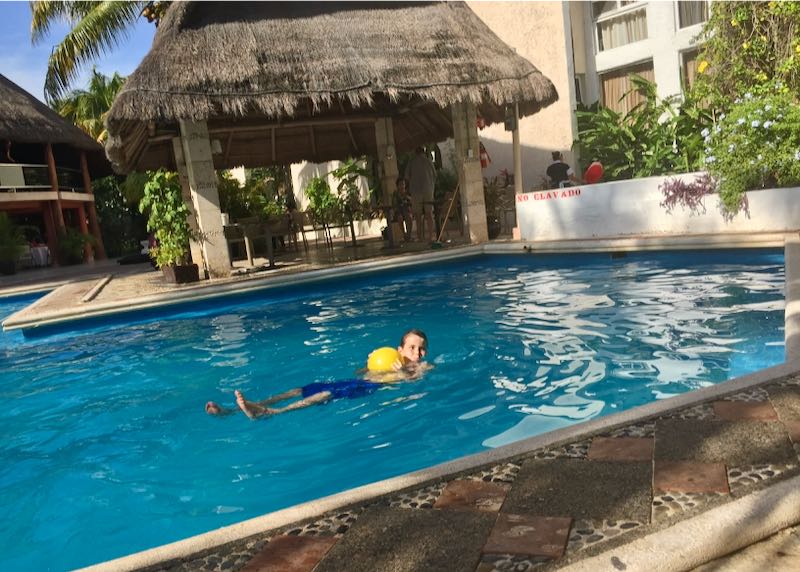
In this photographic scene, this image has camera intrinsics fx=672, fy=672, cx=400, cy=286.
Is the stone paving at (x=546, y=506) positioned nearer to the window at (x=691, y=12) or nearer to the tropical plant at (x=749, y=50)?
the tropical plant at (x=749, y=50)

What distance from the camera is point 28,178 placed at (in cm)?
2181

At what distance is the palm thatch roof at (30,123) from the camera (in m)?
21.1

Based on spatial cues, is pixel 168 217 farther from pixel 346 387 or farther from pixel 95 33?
pixel 95 33

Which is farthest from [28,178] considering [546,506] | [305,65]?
[546,506]

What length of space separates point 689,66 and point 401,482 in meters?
15.6

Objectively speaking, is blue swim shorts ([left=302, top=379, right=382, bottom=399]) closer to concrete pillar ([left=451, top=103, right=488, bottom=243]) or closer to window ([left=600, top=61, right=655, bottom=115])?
concrete pillar ([left=451, top=103, right=488, bottom=243])

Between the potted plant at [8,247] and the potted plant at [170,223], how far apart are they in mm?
11728

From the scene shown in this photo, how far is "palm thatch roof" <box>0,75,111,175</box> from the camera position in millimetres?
21062

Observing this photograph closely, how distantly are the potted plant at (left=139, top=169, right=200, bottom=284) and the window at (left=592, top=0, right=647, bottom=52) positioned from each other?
11699mm

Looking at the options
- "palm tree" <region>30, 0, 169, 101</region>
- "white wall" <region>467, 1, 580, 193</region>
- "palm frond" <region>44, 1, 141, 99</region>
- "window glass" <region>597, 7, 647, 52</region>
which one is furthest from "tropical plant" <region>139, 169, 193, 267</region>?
"palm frond" <region>44, 1, 141, 99</region>

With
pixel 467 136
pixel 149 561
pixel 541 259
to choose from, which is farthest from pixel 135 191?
pixel 149 561

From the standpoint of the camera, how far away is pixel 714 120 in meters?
12.6

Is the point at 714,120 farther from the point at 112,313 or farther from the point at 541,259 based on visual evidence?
the point at 112,313

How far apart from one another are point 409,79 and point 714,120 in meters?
6.02
